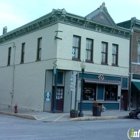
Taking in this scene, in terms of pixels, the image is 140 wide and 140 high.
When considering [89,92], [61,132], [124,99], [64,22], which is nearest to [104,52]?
[89,92]

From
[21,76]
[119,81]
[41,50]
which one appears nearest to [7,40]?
[21,76]

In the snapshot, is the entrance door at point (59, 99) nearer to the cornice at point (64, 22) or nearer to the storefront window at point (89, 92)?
the storefront window at point (89, 92)

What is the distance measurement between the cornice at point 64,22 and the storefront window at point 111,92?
17.2ft

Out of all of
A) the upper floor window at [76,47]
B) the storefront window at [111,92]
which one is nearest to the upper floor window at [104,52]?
the storefront window at [111,92]

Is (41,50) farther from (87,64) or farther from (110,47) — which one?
(110,47)

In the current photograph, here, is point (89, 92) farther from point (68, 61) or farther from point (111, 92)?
point (68, 61)

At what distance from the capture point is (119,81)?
83.7 feet

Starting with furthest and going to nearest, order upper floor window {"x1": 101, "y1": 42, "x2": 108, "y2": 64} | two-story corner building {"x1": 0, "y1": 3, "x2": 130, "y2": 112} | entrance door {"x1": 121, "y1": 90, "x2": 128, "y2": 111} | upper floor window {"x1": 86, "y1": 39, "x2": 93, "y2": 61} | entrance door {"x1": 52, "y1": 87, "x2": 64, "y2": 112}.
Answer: entrance door {"x1": 121, "y1": 90, "x2": 128, "y2": 111}, upper floor window {"x1": 101, "y1": 42, "x2": 108, "y2": 64}, upper floor window {"x1": 86, "y1": 39, "x2": 93, "y2": 61}, entrance door {"x1": 52, "y1": 87, "x2": 64, "y2": 112}, two-story corner building {"x1": 0, "y1": 3, "x2": 130, "y2": 112}

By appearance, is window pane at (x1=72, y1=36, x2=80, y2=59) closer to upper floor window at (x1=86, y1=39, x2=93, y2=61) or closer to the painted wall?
upper floor window at (x1=86, y1=39, x2=93, y2=61)

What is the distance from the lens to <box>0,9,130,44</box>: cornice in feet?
71.2

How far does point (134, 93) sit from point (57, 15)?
11946 millimetres

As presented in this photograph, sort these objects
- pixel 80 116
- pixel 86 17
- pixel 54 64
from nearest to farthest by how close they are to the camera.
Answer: pixel 80 116 → pixel 54 64 → pixel 86 17

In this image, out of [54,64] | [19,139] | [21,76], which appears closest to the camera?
[19,139]

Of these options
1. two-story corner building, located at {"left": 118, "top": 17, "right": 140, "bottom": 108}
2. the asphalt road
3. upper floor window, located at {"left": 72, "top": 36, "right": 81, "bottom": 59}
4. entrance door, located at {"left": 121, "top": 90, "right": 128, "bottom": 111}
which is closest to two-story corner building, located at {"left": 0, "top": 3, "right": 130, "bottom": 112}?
upper floor window, located at {"left": 72, "top": 36, "right": 81, "bottom": 59}
